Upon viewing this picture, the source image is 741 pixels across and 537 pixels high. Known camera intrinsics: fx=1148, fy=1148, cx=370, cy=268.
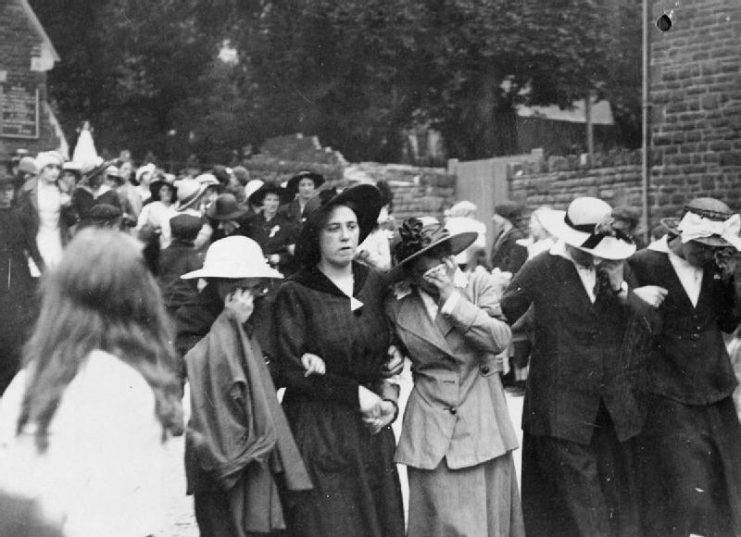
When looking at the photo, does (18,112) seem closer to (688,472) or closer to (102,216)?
(102,216)

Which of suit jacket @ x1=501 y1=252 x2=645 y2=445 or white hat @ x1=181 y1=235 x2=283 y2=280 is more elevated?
white hat @ x1=181 y1=235 x2=283 y2=280

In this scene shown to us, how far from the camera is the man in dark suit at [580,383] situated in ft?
18.4

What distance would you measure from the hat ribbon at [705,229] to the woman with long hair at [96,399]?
3591 millimetres

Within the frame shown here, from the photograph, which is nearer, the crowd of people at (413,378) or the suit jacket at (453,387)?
the crowd of people at (413,378)

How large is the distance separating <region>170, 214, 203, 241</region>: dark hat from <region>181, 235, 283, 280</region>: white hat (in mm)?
3204

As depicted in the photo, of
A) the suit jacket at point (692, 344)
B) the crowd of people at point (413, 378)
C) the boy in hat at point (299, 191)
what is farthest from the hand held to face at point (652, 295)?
the boy in hat at point (299, 191)

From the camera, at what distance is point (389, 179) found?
21.4 metres

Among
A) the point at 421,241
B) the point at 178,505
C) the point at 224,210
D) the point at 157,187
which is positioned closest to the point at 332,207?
the point at 421,241

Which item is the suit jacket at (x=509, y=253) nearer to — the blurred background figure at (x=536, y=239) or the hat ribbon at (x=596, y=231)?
the blurred background figure at (x=536, y=239)

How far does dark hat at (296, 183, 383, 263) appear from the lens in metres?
5.22

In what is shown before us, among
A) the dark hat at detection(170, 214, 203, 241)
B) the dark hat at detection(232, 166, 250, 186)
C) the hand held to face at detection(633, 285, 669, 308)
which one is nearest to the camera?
the hand held to face at detection(633, 285, 669, 308)

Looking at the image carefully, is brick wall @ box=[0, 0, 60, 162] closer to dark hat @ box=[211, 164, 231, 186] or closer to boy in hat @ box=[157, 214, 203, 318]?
dark hat @ box=[211, 164, 231, 186]

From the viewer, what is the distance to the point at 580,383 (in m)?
5.64

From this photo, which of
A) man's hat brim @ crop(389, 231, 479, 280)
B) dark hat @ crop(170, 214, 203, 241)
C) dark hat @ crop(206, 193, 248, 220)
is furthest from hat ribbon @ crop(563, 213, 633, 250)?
dark hat @ crop(206, 193, 248, 220)
